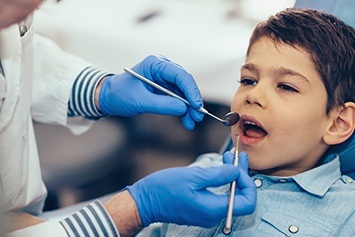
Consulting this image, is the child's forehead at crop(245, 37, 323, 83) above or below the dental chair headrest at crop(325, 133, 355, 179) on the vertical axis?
above

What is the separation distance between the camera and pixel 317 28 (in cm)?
121

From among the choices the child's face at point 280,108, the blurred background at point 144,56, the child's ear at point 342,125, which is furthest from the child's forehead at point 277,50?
the blurred background at point 144,56

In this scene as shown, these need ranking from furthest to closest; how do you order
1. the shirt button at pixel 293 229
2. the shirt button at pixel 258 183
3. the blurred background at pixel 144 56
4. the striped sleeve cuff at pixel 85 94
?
the blurred background at pixel 144 56 → the striped sleeve cuff at pixel 85 94 → the shirt button at pixel 258 183 → the shirt button at pixel 293 229

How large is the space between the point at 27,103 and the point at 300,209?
648 mm

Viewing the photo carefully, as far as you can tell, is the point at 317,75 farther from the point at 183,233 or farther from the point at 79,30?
the point at 79,30

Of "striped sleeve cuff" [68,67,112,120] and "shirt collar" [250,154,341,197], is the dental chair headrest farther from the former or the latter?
"striped sleeve cuff" [68,67,112,120]

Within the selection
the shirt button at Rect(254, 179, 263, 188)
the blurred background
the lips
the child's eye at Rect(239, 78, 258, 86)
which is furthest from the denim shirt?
the blurred background

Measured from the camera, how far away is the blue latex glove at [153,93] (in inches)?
46.6

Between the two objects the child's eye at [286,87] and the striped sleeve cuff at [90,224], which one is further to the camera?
the child's eye at [286,87]

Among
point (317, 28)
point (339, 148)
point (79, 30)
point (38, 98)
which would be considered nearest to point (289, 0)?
point (317, 28)

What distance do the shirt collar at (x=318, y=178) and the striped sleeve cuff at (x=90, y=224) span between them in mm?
418

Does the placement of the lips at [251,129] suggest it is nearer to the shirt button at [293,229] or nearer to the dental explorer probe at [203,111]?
the dental explorer probe at [203,111]

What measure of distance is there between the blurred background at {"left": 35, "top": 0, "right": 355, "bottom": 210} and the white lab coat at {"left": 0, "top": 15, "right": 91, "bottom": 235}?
9.0 inches

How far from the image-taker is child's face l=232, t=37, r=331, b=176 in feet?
3.85
